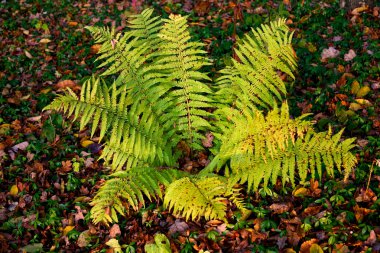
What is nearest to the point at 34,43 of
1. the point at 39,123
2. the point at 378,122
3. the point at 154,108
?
the point at 39,123

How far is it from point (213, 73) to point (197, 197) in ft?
6.71

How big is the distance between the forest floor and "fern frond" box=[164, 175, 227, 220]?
31cm

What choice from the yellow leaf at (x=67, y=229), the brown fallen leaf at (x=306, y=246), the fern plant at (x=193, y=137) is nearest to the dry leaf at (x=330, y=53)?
the fern plant at (x=193, y=137)

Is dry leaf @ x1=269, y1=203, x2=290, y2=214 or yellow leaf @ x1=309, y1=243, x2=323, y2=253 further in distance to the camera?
dry leaf @ x1=269, y1=203, x2=290, y2=214

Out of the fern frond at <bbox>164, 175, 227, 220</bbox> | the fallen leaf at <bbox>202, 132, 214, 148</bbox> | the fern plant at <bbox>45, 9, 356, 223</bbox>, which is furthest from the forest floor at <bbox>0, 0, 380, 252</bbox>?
the fallen leaf at <bbox>202, 132, 214, 148</bbox>

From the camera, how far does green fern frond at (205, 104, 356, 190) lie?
2.81m

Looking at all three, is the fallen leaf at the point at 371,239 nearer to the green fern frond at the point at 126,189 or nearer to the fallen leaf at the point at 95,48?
the green fern frond at the point at 126,189

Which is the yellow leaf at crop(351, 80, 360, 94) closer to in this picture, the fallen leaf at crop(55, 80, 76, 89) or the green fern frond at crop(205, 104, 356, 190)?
the green fern frond at crop(205, 104, 356, 190)

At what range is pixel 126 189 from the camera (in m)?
2.97

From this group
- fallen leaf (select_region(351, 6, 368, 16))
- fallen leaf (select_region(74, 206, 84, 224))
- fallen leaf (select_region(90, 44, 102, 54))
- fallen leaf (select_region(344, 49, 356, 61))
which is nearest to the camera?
fallen leaf (select_region(74, 206, 84, 224))

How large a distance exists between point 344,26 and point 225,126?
2281 millimetres

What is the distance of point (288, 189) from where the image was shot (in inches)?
130

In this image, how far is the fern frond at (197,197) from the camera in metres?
2.80

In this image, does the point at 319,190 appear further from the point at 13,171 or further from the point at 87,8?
the point at 87,8
